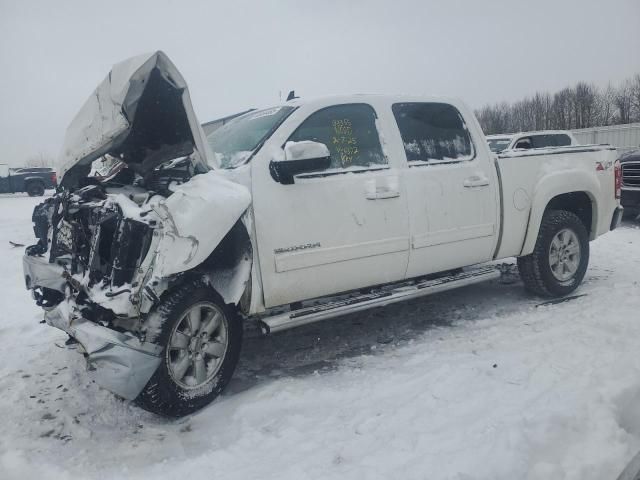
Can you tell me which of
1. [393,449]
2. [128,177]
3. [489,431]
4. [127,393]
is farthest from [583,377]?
[128,177]

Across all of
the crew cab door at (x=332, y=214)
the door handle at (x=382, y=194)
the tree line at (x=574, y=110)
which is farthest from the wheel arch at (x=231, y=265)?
the tree line at (x=574, y=110)

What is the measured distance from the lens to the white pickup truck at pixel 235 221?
8.88ft

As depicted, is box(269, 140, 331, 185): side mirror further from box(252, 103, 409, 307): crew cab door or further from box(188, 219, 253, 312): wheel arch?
box(188, 219, 253, 312): wheel arch

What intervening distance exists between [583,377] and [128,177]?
11.1 ft

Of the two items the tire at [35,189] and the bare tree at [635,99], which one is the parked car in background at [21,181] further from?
the bare tree at [635,99]

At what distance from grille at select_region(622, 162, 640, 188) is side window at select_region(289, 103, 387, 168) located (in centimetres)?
730

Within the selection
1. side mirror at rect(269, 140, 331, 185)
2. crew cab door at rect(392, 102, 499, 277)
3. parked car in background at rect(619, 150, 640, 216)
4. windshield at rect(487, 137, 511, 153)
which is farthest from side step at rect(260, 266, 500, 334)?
windshield at rect(487, 137, 511, 153)

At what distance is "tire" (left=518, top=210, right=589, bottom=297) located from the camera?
471 centimetres

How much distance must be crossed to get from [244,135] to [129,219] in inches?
51.2

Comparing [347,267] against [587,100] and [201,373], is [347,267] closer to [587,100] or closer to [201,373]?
[201,373]

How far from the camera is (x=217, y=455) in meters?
2.52

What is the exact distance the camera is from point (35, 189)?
24.1 meters

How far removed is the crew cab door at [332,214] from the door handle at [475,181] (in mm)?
706

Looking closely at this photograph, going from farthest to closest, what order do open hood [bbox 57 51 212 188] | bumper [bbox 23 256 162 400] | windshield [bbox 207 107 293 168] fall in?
windshield [bbox 207 107 293 168] → open hood [bbox 57 51 212 188] → bumper [bbox 23 256 162 400]
